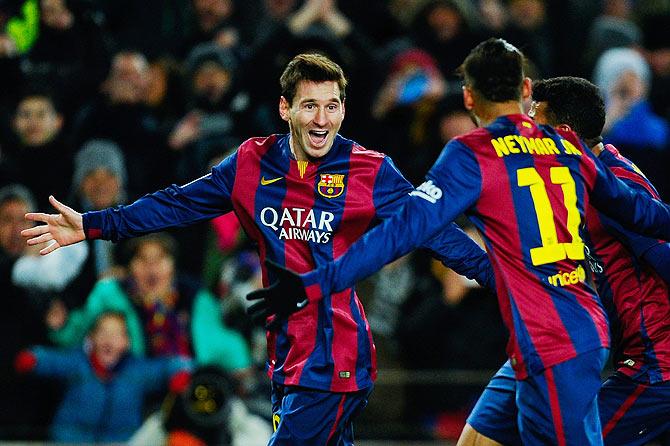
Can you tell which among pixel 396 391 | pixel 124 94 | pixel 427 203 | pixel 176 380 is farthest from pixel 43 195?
pixel 427 203

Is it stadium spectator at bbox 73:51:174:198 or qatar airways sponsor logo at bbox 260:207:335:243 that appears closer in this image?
qatar airways sponsor logo at bbox 260:207:335:243

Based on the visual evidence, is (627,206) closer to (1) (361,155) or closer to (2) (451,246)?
(2) (451,246)

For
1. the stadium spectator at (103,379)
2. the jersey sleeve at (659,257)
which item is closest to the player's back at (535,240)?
the jersey sleeve at (659,257)

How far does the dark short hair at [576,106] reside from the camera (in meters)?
4.52

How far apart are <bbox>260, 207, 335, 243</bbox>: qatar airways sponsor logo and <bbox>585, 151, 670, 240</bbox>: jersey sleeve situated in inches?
40.8

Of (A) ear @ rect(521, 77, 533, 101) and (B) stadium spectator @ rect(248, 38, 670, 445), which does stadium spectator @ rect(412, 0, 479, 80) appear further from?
Result: (B) stadium spectator @ rect(248, 38, 670, 445)

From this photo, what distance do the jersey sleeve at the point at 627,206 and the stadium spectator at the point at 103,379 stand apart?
4.01m

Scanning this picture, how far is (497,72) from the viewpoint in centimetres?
402

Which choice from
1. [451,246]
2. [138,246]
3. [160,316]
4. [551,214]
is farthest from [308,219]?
[138,246]

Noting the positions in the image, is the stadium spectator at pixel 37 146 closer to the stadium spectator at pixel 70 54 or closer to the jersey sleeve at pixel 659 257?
the stadium spectator at pixel 70 54

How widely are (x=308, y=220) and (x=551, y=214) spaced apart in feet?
3.37

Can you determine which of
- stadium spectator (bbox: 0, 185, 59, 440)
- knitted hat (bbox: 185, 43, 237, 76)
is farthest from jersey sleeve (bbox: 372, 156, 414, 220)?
knitted hat (bbox: 185, 43, 237, 76)

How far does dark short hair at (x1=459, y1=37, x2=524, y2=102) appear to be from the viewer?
4.03 m

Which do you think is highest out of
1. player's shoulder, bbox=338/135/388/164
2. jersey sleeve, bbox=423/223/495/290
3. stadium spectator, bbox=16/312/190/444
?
player's shoulder, bbox=338/135/388/164
